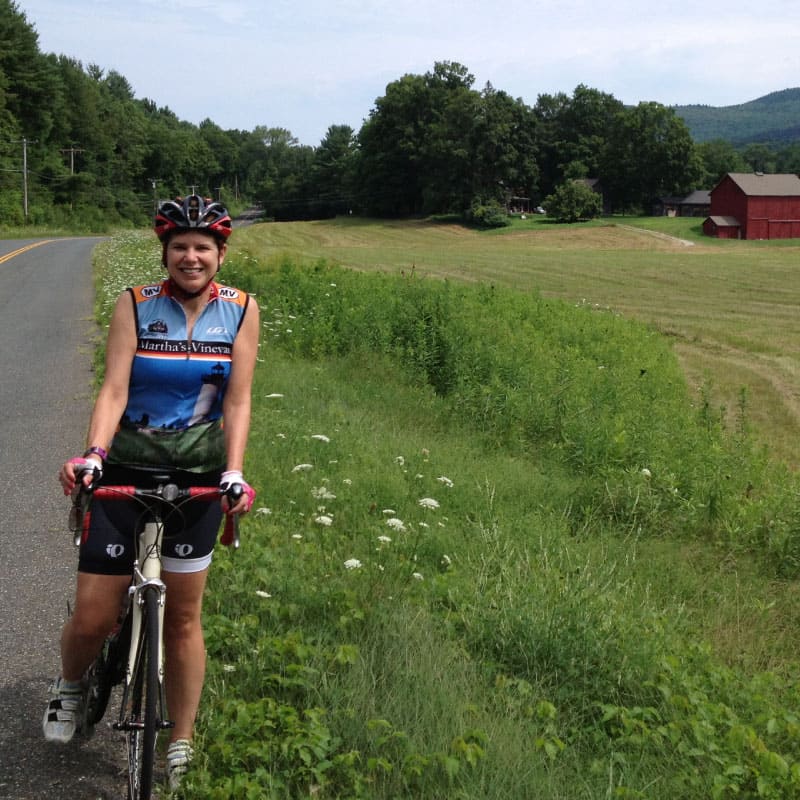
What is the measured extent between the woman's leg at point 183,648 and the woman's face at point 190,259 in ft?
3.35

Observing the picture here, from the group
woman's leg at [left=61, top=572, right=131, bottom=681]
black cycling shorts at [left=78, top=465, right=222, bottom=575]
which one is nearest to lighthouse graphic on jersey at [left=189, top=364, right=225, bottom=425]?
black cycling shorts at [left=78, top=465, right=222, bottom=575]

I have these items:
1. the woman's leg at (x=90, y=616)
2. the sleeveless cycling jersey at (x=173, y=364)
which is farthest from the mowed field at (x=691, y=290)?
the woman's leg at (x=90, y=616)

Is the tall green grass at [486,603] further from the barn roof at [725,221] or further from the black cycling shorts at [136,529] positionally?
the barn roof at [725,221]

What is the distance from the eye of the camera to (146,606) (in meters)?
3.40

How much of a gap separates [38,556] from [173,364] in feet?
10.2

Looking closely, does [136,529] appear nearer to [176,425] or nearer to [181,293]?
[176,425]

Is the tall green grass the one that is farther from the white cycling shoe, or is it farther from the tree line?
the tree line

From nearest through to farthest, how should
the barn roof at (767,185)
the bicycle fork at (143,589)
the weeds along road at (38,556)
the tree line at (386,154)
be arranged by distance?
the bicycle fork at (143,589), the weeds along road at (38,556), the barn roof at (767,185), the tree line at (386,154)

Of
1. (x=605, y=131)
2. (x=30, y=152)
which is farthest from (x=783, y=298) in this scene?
(x=605, y=131)

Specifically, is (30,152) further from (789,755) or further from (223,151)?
(789,755)

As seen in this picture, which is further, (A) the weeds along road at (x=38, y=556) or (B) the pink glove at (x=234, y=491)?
(A) the weeds along road at (x=38, y=556)

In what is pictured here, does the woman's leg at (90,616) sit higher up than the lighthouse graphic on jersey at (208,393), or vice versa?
the lighthouse graphic on jersey at (208,393)

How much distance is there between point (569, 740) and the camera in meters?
4.29

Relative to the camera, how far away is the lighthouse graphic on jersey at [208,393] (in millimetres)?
3605
